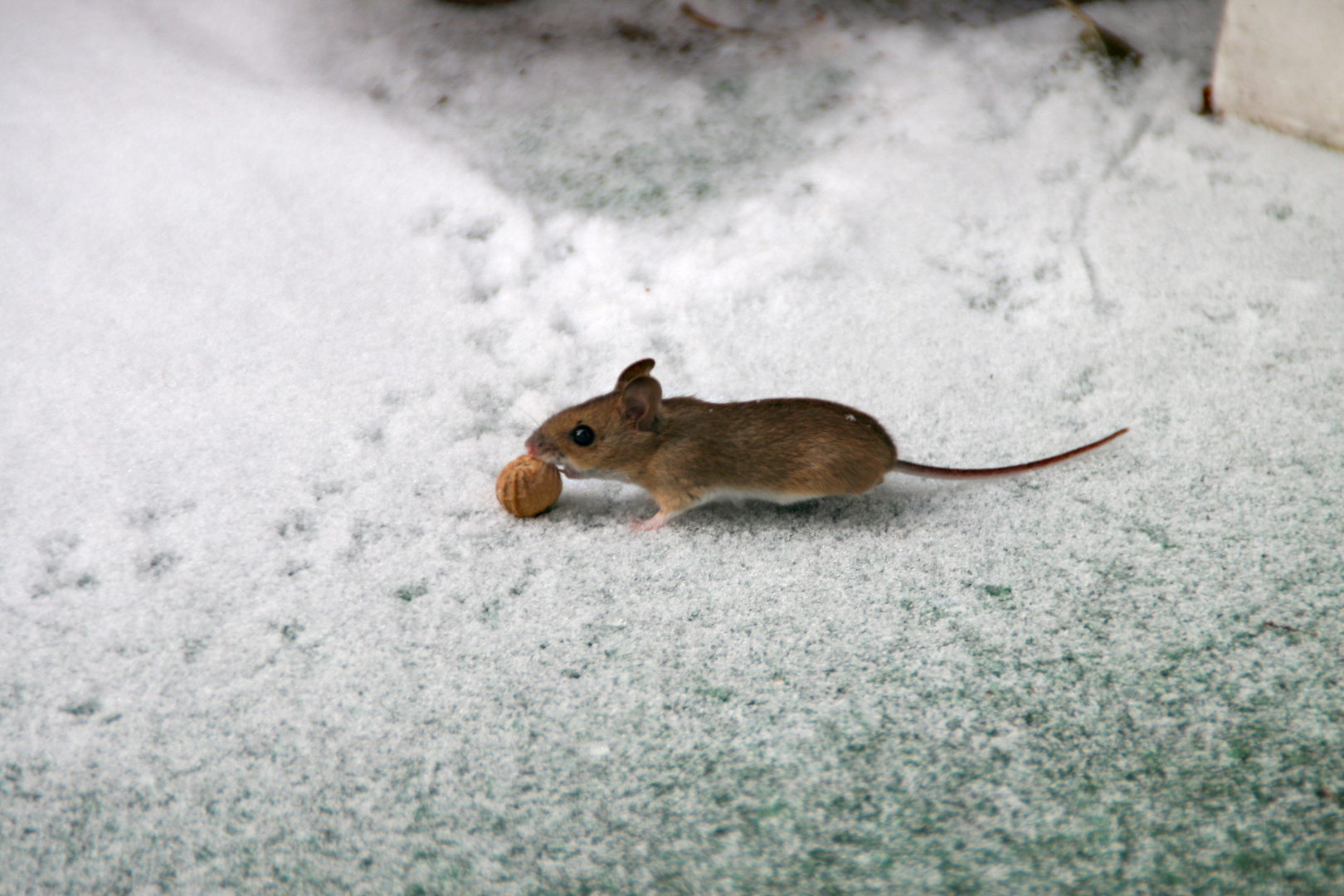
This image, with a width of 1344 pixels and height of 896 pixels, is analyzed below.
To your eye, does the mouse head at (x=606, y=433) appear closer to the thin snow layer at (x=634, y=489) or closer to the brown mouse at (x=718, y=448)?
the brown mouse at (x=718, y=448)

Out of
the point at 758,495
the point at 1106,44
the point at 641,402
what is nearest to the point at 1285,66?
the point at 1106,44

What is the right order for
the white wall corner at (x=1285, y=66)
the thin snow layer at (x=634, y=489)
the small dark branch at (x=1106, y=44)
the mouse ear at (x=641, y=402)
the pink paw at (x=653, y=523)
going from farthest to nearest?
the small dark branch at (x=1106, y=44), the white wall corner at (x=1285, y=66), the pink paw at (x=653, y=523), the mouse ear at (x=641, y=402), the thin snow layer at (x=634, y=489)

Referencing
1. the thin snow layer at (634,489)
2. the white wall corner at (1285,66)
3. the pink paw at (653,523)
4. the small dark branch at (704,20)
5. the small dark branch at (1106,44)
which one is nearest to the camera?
the thin snow layer at (634,489)

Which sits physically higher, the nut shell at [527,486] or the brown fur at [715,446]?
the brown fur at [715,446]

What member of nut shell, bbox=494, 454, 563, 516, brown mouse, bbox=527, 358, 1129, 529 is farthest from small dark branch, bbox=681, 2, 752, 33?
nut shell, bbox=494, 454, 563, 516

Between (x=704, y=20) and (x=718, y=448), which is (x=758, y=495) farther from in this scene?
(x=704, y=20)

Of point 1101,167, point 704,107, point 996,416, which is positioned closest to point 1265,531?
point 996,416

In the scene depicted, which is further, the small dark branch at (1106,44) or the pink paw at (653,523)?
the small dark branch at (1106,44)

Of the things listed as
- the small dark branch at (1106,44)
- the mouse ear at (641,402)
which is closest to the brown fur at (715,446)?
the mouse ear at (641,402)
